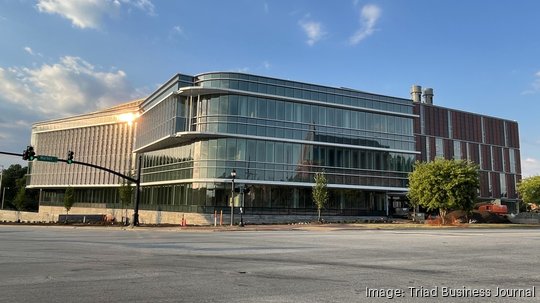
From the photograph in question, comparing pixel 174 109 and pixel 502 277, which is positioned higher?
pixel 174 109

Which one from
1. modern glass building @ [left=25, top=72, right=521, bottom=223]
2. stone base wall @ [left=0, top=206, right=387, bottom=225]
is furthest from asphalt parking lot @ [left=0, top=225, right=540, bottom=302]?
stone base wall @ [left=0, top=206, right=387, bottom=225]

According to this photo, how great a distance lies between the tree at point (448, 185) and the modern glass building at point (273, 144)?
9123 millimetres

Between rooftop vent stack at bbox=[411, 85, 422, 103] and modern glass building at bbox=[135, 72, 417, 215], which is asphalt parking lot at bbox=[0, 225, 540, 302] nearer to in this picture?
modern glass building at bbox=[135, 72, 417, 215]

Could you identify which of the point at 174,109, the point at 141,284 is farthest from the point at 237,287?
the point at 174,109

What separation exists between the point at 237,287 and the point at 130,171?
181 ft

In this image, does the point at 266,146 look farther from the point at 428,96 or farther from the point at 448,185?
the point at 428,96

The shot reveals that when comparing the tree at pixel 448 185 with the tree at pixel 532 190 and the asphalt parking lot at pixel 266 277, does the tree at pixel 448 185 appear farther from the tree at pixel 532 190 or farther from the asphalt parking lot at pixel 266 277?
the tree at pixel 532 190

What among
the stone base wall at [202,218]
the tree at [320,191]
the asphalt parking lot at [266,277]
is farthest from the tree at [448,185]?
the asphalt parking lot at [266,277]

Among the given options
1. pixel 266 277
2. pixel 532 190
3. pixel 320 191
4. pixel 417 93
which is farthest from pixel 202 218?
pixel 417 93

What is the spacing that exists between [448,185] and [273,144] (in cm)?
1607

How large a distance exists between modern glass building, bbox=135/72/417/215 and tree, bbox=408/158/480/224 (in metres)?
9.12

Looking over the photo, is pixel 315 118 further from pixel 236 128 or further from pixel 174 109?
pixel 174 109

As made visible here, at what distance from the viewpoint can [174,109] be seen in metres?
44.7

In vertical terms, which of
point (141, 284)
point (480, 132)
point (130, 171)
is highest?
point (480, 132)
